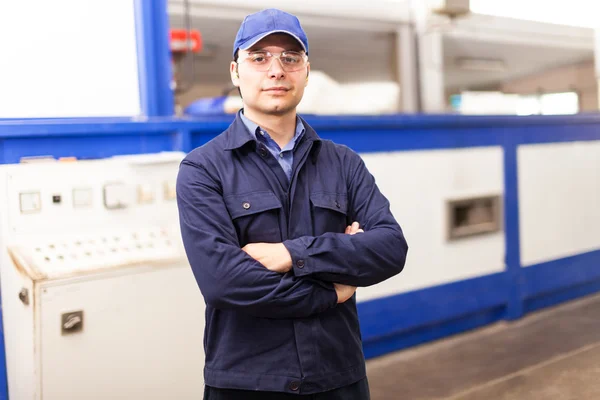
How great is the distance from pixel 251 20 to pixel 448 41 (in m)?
2.71

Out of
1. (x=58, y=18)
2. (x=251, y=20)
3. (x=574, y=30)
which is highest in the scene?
(x=574, y=30)

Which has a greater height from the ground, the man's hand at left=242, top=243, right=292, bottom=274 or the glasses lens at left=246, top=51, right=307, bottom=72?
the glasses lens at left=246, top=51, right=307, bottom=72

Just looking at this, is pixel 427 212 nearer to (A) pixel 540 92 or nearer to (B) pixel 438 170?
(B) pixel 438 170

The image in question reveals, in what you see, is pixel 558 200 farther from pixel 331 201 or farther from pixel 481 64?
pixel 331 201

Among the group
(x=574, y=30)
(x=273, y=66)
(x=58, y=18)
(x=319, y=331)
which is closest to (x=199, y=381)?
(x=319, y=331)

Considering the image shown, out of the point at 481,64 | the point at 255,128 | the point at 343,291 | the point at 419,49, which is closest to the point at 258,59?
the point at 255,128

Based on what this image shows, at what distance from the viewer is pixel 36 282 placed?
5.82 ft

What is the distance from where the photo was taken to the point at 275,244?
131 cm

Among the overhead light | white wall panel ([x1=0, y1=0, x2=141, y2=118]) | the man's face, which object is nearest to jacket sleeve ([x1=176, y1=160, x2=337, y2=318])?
the man's face

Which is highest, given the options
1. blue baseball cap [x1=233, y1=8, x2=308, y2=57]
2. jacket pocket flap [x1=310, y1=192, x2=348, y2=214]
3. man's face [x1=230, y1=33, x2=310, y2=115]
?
blue baseball cap [x1=233, y1=8, x2=308, y2=57]

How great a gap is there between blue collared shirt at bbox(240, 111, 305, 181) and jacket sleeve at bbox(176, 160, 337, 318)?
0.16m

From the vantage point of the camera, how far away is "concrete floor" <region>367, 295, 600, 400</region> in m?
2.61

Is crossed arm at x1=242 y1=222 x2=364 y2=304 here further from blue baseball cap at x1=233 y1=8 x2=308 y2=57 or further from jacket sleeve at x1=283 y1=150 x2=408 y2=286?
blue baseball cap at x1=233 y1=8 x2=308 y2=57

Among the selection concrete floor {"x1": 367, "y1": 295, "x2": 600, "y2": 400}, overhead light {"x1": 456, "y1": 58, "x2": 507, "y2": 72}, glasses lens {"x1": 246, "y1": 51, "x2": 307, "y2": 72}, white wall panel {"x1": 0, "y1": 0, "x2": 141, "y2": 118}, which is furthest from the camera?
overhead light {"x1": 456, "y1": 58, "x2": 507, "y2": 72}
